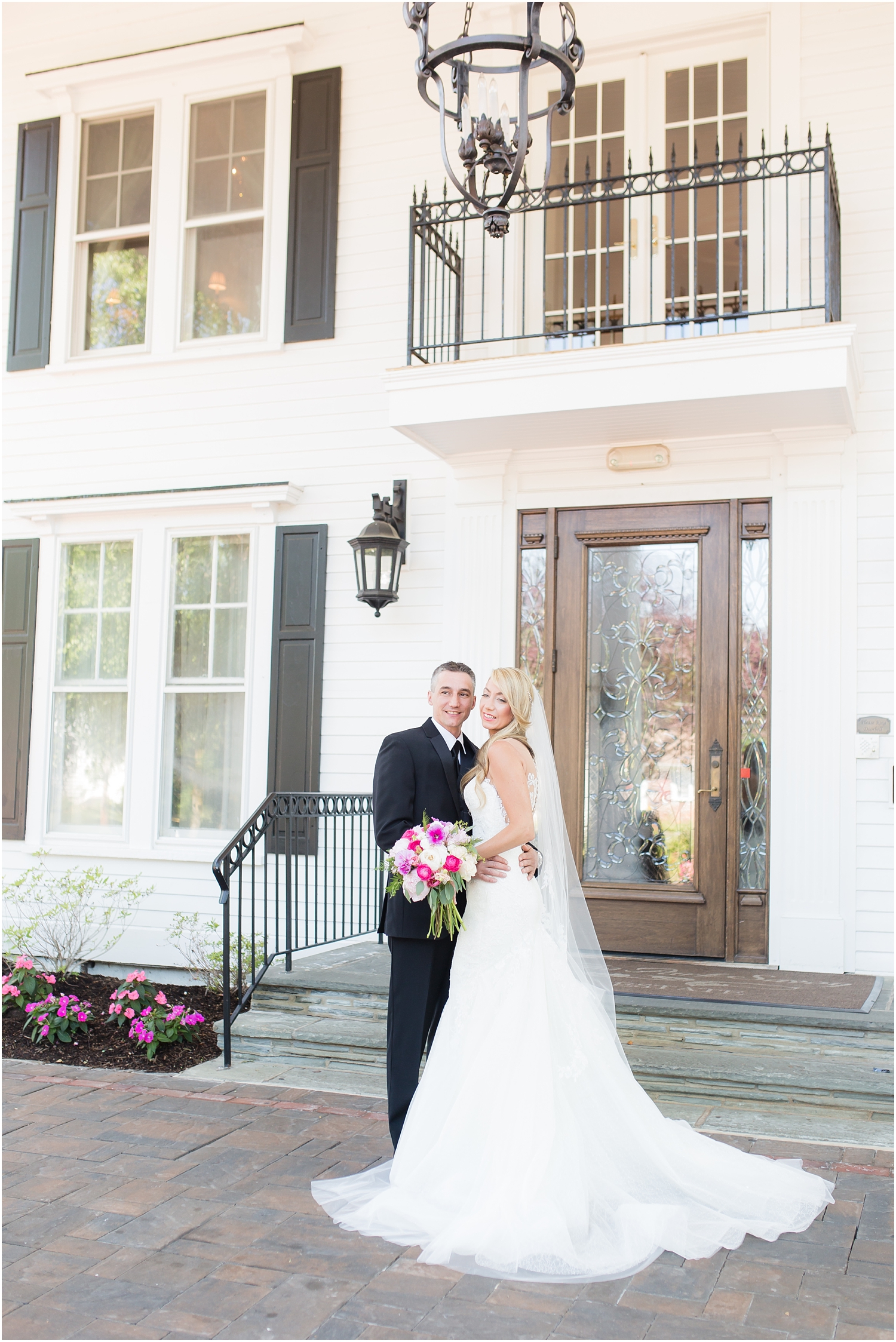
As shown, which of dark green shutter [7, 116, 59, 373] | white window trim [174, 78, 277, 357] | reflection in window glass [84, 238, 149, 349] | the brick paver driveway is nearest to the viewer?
the brick paver driveway

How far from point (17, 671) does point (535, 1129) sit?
6.04 meters

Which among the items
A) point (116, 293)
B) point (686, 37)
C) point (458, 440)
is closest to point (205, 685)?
point (458, 440)

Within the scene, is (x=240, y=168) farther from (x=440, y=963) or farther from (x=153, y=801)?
(x=440, y=963)

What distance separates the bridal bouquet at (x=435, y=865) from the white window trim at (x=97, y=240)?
5497 mm

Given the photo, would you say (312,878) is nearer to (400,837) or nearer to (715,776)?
(715,776)

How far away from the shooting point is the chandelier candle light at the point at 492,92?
3211mm

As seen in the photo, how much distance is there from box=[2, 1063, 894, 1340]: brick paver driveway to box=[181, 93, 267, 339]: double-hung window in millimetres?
5683

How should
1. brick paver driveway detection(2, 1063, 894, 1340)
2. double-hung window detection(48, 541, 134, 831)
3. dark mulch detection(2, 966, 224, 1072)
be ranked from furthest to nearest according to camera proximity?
double-hung window detection(48, 541, 134, 831) → dark mulch detection(2, 966, 224, 1072) → brick paver driveway detection(2, 1063, 894, 1340)

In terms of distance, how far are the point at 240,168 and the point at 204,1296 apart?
7298mm

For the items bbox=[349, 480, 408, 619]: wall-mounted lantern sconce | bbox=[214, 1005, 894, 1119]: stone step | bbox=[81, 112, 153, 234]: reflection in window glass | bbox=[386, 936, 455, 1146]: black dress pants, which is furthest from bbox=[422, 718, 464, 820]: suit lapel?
bbox=[81, 112, 153, 234]: reflection in window glass

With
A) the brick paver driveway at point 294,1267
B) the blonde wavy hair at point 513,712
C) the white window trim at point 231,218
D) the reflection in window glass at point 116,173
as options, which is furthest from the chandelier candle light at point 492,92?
the reflection in window glass at point 116,173

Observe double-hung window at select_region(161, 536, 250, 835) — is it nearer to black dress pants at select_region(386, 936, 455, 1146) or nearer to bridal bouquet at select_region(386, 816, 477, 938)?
black dress pants at select_region(386, 936, 455, 1146)

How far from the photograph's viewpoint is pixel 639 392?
233 inches

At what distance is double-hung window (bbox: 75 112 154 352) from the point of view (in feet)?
27.1
